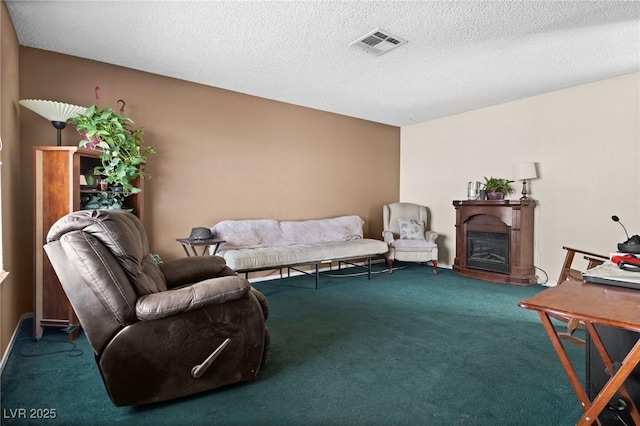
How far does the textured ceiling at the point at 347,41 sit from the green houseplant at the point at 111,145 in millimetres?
716

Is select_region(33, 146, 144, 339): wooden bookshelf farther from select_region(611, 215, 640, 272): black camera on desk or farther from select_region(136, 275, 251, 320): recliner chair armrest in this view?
select_region(611, 215, 640, 272): black camera on desk

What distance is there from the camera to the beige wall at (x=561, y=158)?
391 cm

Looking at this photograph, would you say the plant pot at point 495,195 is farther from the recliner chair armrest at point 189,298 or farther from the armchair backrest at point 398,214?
the recliner chair armrest at point 189,298

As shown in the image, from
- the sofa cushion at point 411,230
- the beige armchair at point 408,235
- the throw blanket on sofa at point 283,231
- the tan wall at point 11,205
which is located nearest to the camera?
the tan wall at point 11,205

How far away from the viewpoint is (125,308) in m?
1.64

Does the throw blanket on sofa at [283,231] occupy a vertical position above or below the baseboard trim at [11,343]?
above

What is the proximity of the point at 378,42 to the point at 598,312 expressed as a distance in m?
2.75

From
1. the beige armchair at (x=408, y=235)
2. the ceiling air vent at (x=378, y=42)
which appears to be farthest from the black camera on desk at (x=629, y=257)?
the beige armchair at (x=408, y=235)

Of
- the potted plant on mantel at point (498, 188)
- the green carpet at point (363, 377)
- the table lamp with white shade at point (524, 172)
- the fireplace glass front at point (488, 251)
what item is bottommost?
the green carpet at point (363, 377)

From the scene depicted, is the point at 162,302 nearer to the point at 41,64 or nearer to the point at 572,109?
the point at 41,64

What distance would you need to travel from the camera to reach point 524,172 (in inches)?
179

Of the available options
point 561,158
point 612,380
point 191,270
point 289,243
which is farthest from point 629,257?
point 289,243

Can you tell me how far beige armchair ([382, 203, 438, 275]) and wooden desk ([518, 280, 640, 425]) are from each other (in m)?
3.61

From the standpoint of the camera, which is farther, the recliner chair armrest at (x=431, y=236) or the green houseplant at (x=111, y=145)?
the recliner chair armrest at (x=431, y=236)
